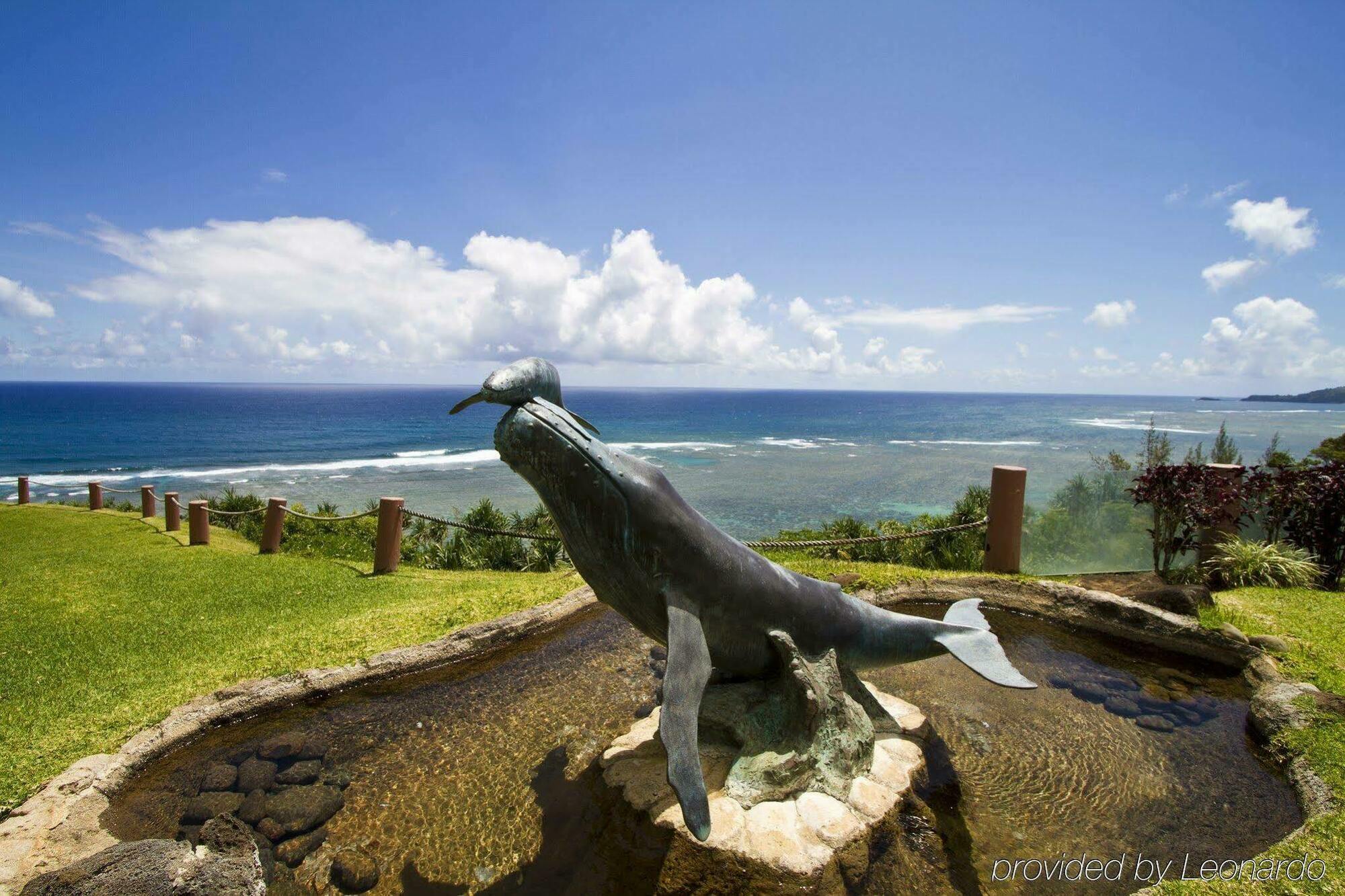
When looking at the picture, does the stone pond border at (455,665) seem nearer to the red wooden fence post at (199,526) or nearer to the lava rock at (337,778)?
the lava rock at (337,778)

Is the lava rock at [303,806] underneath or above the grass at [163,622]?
underneath

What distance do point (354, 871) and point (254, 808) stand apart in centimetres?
94

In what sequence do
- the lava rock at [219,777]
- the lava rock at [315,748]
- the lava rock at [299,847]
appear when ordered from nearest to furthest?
the lava rock at [299,847], the lava rock at [219,777], the lava rock at [315,748]

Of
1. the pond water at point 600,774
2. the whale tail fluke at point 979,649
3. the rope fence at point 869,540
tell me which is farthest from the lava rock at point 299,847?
the rope fence at point 869,540

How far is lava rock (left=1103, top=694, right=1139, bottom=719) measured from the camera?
523 centimetres

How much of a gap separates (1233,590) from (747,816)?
786cm

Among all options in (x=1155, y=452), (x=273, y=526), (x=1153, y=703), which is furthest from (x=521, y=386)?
(x=1155, y=452)

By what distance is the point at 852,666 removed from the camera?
14.8ft

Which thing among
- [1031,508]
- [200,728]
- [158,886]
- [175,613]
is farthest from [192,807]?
[1031,508]

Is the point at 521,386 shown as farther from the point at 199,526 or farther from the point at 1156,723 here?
the point at 199,526

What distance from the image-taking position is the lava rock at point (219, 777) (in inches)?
159

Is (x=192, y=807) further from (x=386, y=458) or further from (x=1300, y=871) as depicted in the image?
(x=386, y=458)

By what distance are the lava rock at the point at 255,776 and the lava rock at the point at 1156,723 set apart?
6.63 m

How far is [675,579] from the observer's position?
3.64m
